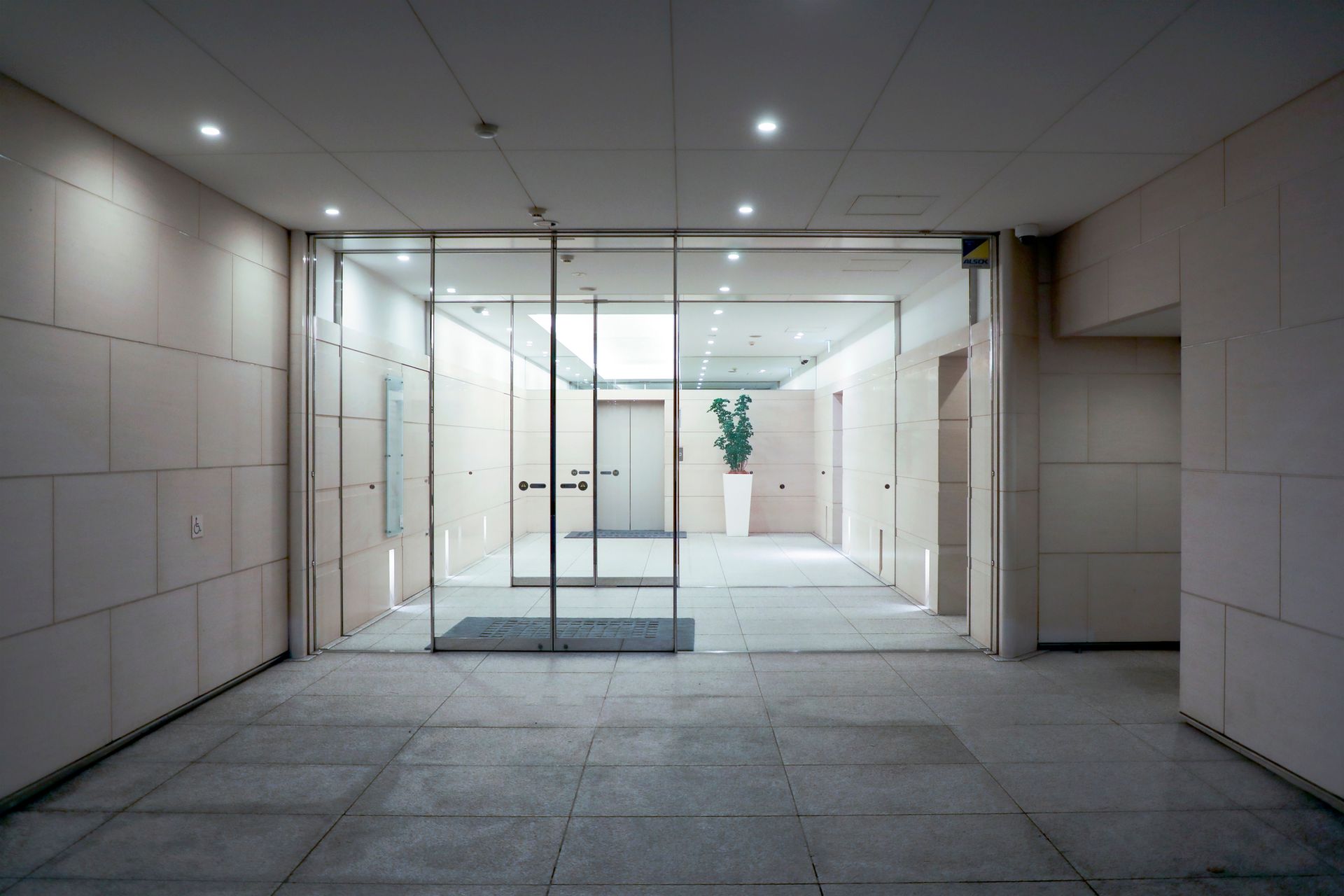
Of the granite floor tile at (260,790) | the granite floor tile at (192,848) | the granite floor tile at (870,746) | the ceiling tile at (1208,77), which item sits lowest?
the granite floor tile at (192,848)

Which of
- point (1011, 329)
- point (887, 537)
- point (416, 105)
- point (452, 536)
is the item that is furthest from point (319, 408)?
point (887, 537)

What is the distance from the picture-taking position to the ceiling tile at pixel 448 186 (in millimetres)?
4555

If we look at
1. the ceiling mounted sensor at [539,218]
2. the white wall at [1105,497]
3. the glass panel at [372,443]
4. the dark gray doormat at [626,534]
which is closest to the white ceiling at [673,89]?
the ceiling mounted sensor at [539,218]

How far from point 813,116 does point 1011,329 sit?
290 cm

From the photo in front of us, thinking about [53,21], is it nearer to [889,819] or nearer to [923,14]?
[923,14]

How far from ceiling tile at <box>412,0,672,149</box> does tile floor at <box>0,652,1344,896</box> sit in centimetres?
351

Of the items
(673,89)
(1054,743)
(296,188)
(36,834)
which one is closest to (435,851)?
(36,834)

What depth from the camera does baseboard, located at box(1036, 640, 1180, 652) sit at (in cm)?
604

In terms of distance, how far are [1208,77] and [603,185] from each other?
3408 mm

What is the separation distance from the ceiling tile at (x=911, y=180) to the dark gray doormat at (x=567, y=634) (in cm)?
370

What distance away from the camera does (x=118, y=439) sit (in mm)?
4105

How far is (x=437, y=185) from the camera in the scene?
5.03m

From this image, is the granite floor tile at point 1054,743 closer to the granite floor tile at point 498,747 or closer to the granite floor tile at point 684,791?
the granite floor tile at point 684,791

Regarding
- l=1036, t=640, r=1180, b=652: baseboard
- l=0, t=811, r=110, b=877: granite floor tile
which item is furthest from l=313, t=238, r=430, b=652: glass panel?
l=1036, t=640, r=1180, b=652: baseboard
